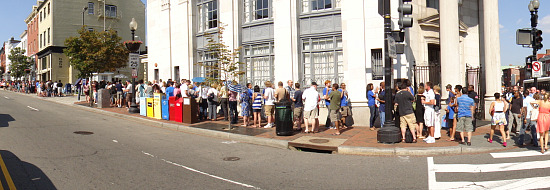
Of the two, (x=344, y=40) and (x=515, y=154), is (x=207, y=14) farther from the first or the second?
(x=515, y=154)

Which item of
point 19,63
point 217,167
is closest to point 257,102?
point 217,167

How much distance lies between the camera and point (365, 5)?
44.3 ft

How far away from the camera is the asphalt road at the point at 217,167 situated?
19.0 feet

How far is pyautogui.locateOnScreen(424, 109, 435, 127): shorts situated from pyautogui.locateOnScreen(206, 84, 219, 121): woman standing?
26.1 feet

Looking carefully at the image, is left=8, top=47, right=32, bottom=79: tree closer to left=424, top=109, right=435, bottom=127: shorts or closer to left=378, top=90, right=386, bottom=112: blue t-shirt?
left=378, top=90, right=386, bottom=112: blue t-shirt

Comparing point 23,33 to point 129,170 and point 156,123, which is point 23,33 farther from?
point 129,170

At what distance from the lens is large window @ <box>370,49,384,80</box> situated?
13.6m

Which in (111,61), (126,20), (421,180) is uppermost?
(126,20)

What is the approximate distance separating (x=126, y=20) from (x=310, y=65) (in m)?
39.5

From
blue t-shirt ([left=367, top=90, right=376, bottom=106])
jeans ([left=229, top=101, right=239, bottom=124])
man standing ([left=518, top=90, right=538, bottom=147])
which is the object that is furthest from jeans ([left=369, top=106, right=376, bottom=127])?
jeans ([left=229, top=101, right=239, bottom=124])

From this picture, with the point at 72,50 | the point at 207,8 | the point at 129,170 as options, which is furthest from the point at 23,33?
the point at 129,170

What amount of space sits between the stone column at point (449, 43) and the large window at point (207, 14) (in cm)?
1083

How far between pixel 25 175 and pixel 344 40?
1121 centimetres

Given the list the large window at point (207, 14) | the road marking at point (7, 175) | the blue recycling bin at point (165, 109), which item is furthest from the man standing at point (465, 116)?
the large window at point (207, 14)
